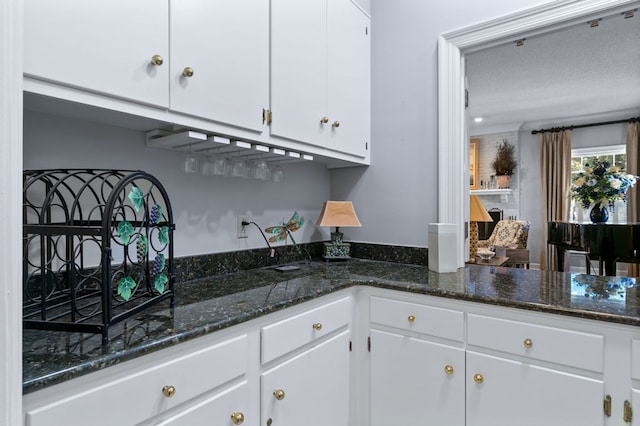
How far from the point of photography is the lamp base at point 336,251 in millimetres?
2199

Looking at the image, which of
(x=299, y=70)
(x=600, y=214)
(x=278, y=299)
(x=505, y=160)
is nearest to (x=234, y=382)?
(x=278, y=299)

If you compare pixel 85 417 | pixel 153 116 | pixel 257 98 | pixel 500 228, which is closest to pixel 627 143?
pixel 500 228

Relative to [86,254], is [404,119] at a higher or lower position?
higher

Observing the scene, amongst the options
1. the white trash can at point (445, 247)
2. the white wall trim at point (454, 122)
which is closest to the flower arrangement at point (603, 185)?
the white wall trim at point (454, 122)

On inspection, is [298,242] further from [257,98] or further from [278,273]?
[257,98]

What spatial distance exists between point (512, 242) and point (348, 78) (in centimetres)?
419

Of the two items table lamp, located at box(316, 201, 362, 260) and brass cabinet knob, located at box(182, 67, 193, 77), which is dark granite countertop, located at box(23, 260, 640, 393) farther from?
brass cabinet knob, located at box(182, 67, 193, 77)

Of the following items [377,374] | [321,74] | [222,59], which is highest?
[321,74]

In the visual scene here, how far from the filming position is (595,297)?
136 centimetres

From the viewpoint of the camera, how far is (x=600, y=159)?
604 cm

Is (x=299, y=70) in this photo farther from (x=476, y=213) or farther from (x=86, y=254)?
(x=476, y=213)

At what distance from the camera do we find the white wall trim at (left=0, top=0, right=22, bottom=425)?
0.59 metres

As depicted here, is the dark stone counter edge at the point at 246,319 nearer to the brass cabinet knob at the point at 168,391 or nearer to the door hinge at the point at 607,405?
the brass cabinet knob at the point at 168,391

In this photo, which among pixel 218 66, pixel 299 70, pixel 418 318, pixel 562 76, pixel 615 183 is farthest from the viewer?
pixel 562 76
